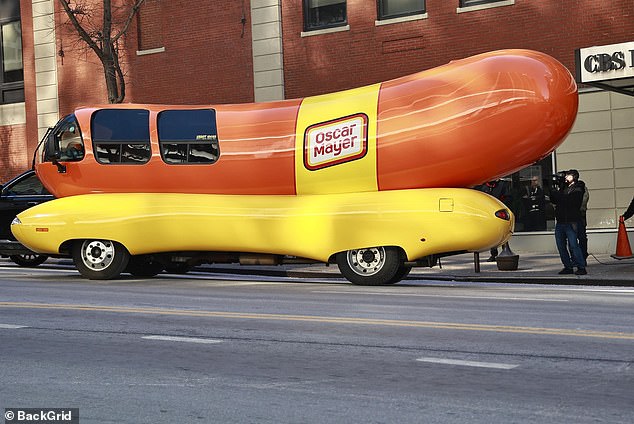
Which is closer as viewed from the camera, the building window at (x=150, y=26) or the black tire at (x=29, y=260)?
the black tire at (x=29, y=260)

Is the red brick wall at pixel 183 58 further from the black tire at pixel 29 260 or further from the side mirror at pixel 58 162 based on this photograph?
the side mirror at pixel 58 162

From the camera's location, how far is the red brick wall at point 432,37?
23.5m

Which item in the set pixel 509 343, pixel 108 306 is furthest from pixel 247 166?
pixel 509 343

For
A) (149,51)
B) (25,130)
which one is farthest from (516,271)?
(25,130)

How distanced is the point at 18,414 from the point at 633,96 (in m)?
18.0

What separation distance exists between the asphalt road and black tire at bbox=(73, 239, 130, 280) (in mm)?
3173

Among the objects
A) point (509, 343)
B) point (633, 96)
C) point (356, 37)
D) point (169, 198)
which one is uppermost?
point (356, 37)

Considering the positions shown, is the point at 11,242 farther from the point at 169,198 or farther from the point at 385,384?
the point at 385,384

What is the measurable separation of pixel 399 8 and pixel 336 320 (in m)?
16.3

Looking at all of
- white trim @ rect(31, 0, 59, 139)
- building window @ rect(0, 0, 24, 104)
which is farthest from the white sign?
building window @ rect(0, 0, 24, 104)

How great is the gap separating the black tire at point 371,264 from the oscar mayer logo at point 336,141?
140 cm

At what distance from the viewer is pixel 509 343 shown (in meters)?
9.34

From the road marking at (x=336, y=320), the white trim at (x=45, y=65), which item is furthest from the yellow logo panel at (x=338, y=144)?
the white trim at (x=45, y=65)

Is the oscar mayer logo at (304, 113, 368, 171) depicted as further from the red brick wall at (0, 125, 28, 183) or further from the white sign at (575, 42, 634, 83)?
the red brick wall at (0, 125, 28, 183)
